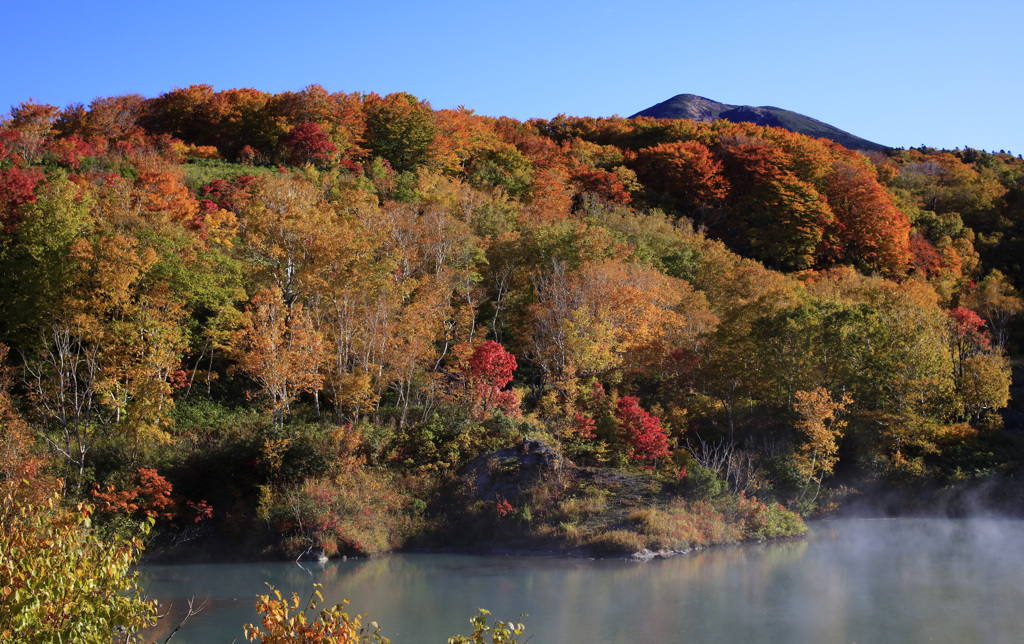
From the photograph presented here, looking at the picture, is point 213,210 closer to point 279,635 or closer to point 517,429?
point 517,429

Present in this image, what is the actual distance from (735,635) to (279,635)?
12761 mm

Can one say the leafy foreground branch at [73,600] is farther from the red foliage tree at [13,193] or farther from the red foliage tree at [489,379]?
the red foliage tree at [13,193]

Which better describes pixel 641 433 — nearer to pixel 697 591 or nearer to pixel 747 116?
pixel 697 591

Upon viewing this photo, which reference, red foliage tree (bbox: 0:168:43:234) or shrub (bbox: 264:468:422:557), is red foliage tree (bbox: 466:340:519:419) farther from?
red foliage tree (bbox: 0:168:43:234)

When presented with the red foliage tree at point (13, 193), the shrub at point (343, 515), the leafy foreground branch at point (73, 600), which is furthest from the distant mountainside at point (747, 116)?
the leafy foreground branch at point (73, 600)

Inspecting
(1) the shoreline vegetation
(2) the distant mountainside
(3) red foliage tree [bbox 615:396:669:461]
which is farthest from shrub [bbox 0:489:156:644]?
(2) the distant mountainside

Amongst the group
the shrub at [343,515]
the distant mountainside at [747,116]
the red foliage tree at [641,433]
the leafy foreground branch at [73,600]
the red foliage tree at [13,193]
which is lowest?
the shrub at [343,515]

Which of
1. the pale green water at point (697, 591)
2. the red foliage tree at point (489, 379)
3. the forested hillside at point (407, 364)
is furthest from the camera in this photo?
the red foliage tree at point (489, 379)

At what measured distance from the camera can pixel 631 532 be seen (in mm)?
25234

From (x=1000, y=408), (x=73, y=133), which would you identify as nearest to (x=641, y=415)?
(x=1000, y=408)

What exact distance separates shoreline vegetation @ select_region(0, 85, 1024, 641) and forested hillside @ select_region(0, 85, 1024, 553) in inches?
4.7

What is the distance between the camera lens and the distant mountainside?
11295 centimetres

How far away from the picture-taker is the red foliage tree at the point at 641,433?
1110 inches

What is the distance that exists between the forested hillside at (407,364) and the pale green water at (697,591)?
230cm
